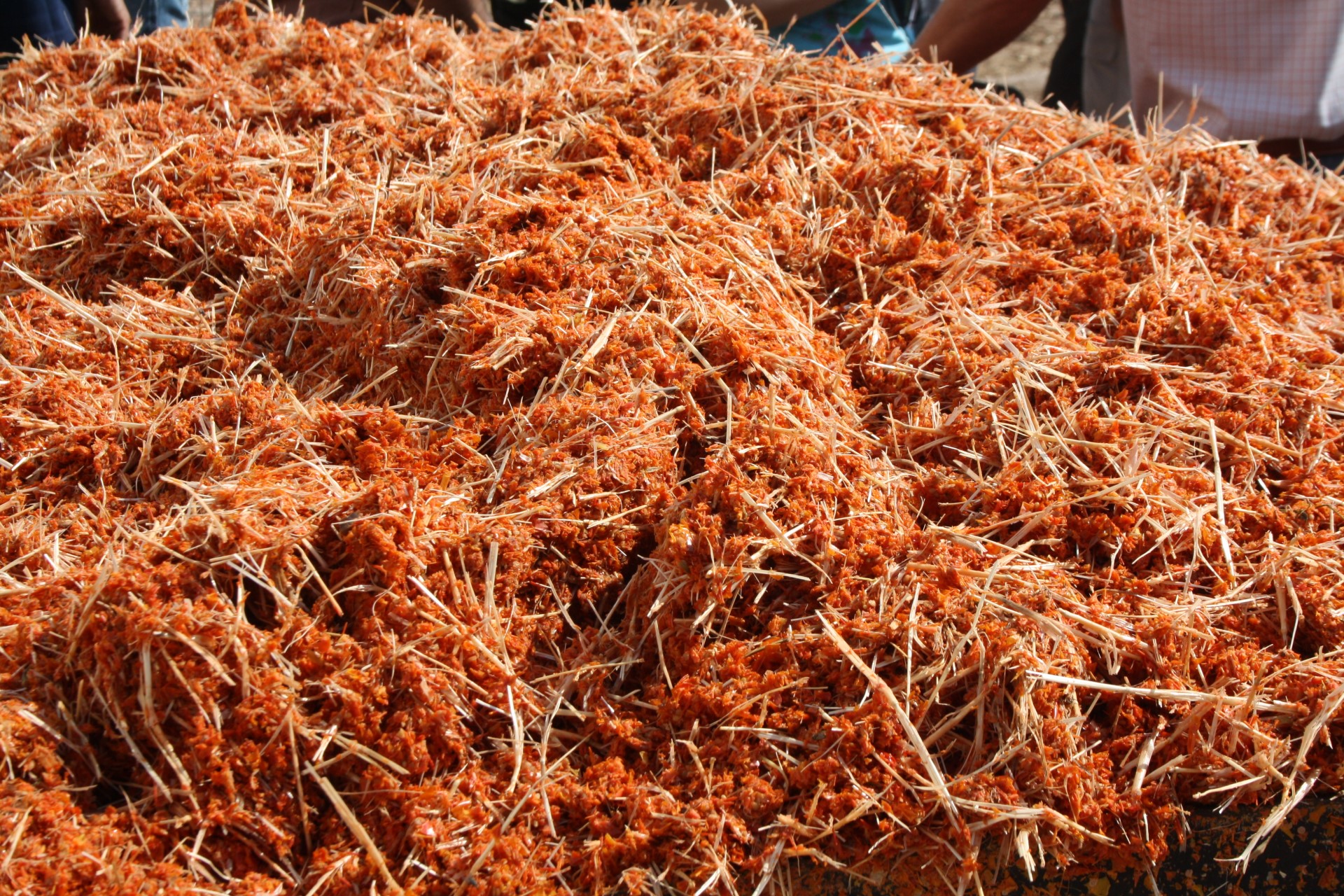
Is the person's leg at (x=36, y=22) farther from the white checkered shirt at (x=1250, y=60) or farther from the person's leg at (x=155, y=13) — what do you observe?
the white checkered shirt at (x=1250, y=60)

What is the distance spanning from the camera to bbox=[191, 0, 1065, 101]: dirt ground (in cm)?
772

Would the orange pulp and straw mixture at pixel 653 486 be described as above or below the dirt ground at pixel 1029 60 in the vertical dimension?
above

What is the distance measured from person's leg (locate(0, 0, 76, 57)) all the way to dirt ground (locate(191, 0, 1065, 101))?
11.0ft

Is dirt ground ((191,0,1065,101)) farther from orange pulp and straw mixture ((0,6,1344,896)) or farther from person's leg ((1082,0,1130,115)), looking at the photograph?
orange pulp and straw mixture ((0,6,1344,896))

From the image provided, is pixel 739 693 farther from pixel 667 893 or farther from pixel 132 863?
pixel 132 863

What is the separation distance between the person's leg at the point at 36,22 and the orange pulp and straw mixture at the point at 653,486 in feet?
7.58

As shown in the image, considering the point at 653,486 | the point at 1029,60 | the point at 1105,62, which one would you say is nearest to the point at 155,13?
the point at 653,486

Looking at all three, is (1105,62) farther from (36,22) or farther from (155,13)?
(36,22)

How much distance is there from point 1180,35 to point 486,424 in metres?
3.43

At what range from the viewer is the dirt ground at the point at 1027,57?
772cm

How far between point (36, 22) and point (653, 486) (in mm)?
4496

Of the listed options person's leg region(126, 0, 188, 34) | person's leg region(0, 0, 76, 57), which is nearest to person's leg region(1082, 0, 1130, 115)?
person's leg region(126, 0, 188, 34)

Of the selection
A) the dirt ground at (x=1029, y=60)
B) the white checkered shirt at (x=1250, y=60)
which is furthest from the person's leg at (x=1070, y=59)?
the white checkered shirt at (x=1250, y=60)

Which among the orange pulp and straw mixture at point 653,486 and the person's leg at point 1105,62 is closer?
the orange pulp and straw mixture at point 653,486
